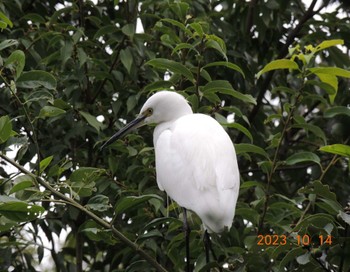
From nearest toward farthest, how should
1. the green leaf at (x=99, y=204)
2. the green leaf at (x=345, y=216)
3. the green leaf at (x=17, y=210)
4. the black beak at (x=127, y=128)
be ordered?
the green leaf at (x=17, y=210), the green leaf at (x=345, y=216), the green leaf at (x=99, y=204), the black beak at (x=127, y=128)

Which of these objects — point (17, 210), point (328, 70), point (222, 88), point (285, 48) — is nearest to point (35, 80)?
point (17, 210)

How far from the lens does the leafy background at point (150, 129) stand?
7.34 ft

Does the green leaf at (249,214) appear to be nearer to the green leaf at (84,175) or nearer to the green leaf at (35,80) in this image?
the green leaf at (84,175)

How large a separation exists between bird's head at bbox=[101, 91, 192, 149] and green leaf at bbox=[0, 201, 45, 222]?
785 millimetres

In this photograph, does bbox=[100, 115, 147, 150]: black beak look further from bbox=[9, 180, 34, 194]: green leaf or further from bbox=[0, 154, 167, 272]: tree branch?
bbox=[9, 180, 34, 194]: green leaf

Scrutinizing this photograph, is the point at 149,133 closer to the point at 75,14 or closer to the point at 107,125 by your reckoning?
the point at 107,125

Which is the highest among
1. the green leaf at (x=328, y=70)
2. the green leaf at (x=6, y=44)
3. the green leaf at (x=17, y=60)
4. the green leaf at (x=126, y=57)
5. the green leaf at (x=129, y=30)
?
the green leaf at (x=6, y=44)

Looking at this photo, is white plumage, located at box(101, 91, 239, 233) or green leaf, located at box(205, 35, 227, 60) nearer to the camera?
white plumage, located at box(101, 91, 239, 233)

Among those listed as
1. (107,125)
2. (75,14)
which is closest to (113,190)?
(107,125)

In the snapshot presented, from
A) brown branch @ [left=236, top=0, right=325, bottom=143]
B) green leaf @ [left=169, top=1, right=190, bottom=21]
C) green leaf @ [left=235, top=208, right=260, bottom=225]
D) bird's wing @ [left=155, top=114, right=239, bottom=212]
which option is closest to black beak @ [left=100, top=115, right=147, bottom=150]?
bird's wing @ [left=155, top=114, right=239, bottom=212]

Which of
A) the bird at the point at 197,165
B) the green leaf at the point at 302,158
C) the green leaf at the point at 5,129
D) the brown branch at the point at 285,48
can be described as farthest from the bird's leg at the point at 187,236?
the brown branch at the point at 285,48

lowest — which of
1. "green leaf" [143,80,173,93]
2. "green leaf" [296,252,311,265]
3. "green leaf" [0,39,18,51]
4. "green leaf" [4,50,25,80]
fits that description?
"green leaf" [296,252,311,265]

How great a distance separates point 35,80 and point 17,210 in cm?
49

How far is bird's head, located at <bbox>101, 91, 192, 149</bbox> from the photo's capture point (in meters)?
2.62
